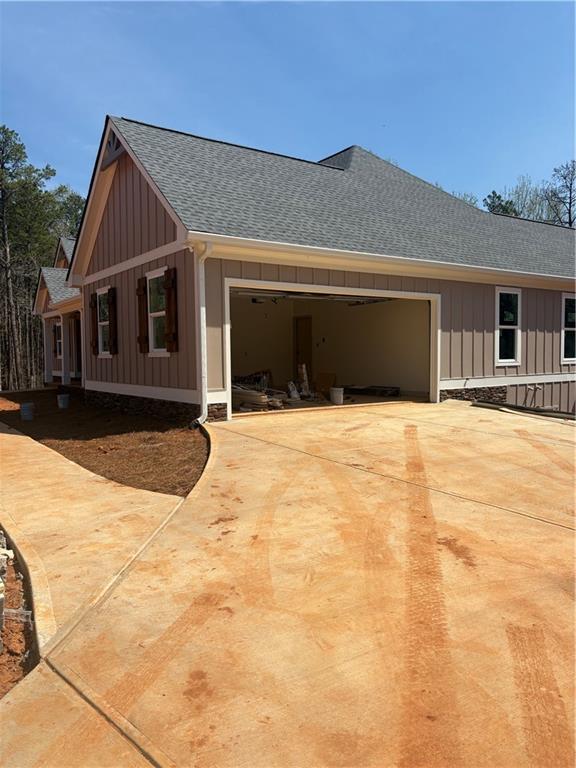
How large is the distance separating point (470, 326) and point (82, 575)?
10.7 m

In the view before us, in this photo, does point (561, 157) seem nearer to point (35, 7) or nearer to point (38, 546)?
point (35, 7)

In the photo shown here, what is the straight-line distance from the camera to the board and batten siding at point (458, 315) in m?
8.59

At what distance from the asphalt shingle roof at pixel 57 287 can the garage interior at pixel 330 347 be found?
21.6 feet

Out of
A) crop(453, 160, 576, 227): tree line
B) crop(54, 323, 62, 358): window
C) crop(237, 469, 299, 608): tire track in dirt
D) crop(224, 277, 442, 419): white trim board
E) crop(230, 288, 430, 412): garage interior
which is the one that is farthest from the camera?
crop(453, 160, 576, 227): tree line

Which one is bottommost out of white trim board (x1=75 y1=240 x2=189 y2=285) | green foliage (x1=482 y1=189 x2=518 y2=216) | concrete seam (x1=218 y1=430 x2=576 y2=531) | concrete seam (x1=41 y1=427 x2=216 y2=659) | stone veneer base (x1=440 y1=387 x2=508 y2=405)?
concrete seam (x1=41 y1=427 x2=216 y2=659)

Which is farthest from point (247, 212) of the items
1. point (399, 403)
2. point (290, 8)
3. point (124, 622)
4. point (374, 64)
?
point (124, 622)

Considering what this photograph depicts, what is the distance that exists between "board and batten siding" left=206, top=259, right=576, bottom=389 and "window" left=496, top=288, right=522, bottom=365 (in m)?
0.17

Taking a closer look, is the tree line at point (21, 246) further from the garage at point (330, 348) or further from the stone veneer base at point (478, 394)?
the stone veneer base at point (478, 394)

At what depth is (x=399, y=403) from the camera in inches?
454

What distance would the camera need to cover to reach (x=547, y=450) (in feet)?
21.0

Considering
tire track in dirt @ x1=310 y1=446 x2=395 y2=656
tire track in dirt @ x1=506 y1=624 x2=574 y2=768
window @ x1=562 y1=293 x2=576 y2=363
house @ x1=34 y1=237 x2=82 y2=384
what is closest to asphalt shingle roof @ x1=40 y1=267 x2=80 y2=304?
house @ x1=34 y1=237 x2=82 y2=384

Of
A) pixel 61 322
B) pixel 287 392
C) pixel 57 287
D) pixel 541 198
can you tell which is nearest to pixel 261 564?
pixel 287 392

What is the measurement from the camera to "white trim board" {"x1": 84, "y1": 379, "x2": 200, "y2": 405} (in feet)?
29.2

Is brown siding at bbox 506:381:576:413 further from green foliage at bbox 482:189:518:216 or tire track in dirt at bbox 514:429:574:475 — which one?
green foliage at bbox 482:189:518:216
